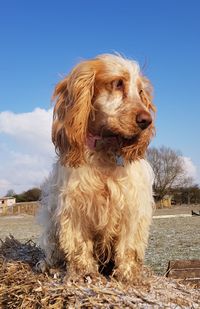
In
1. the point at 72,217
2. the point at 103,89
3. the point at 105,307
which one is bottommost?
the point at 105,307

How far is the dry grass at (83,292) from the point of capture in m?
4.60

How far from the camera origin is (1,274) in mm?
6039

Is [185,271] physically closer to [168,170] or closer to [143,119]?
[143,119]

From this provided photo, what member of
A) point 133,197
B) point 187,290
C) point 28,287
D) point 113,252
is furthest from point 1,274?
point 187,290

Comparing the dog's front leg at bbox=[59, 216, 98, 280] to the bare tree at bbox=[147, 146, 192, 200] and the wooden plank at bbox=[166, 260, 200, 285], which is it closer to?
the wooden plank at bbox=[166, 260, 200, 285]

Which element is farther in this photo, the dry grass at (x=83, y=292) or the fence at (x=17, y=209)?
the fence at (x=17, y=209)

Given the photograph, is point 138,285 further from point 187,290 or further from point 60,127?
point 60,127

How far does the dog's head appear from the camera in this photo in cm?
560

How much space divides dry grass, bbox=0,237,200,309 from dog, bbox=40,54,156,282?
15.4 inches

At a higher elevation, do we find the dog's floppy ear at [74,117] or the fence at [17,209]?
the fence at [17,209]

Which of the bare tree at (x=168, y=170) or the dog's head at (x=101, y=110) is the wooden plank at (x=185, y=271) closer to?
the dog's head at (x=101, y=110)

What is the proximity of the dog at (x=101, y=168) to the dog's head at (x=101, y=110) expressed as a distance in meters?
0.01

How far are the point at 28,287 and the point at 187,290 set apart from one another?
1.69 metres

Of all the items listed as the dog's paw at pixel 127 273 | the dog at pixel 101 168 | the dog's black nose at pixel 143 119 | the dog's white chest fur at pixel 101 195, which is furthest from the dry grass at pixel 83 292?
the dog's black nose at pixel 143 119
